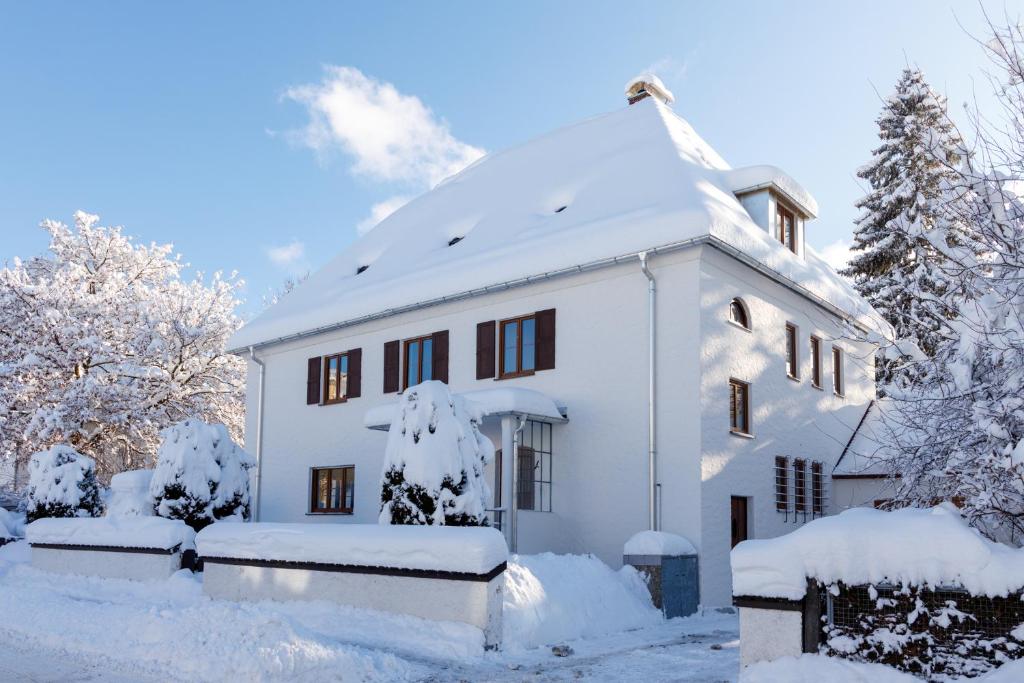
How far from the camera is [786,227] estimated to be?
1895 centimetres

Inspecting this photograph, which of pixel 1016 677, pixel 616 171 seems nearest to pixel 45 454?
pixel 616 171

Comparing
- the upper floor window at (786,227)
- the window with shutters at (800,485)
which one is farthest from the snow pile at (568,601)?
the upper floor window at (786,227)

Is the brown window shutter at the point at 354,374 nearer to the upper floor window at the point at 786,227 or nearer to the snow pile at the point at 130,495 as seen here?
the snow pile at the point at 130,495

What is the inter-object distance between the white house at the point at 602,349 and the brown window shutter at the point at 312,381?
0.06m

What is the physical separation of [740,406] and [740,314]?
171cm

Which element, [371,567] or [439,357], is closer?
[371,567]

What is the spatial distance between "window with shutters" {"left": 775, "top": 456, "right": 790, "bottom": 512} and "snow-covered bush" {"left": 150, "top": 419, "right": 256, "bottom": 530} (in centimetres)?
1017

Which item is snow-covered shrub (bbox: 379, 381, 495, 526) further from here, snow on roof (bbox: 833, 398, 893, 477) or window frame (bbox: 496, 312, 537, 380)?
snow on roof (bbox: 833, 398, 893, 477)

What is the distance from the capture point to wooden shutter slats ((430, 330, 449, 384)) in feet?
61.4

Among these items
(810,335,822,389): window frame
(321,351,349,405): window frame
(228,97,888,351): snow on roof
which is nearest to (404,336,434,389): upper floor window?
(228,97,888,351): snow on roof

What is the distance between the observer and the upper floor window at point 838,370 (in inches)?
825

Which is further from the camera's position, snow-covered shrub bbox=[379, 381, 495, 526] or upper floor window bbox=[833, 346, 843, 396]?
upper floor window bbox=[833, 346, 843, 396]

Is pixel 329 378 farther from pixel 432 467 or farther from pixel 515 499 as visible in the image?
pixel 432 467

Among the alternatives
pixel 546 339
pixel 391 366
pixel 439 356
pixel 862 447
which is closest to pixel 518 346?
pixel 546 339
